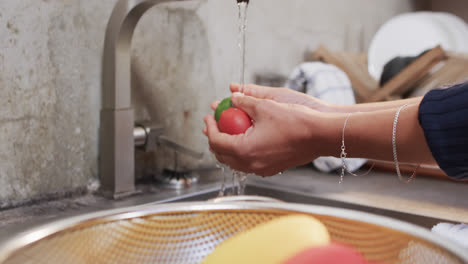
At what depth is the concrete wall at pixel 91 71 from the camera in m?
0.77

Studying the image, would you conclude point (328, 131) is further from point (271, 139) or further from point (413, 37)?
point (413, 37)

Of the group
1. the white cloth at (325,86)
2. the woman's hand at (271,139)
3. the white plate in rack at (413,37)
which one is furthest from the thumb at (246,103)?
the white plate in rack at (413,37)

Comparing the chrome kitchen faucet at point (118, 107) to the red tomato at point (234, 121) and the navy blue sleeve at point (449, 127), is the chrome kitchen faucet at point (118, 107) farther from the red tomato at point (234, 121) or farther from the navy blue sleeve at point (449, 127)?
the navy blue sleeve at point (449, 127)

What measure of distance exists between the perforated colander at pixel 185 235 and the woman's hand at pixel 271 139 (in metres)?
0.15

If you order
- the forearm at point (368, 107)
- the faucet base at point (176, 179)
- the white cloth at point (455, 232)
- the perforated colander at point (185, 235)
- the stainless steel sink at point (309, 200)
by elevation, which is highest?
the forearm at point (368, 107)

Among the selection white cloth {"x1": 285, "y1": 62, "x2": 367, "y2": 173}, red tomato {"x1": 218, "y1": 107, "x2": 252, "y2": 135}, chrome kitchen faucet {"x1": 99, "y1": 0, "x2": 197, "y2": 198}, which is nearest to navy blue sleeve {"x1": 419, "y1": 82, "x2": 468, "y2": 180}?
red tomato {"x1": 218, "y1": 107, "x2": 252, "y2": 135}

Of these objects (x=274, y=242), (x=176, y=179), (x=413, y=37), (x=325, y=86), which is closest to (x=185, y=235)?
(x=274, y=242)

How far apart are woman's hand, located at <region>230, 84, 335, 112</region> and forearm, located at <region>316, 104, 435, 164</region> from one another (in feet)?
0.65

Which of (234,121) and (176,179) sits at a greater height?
(234,121)

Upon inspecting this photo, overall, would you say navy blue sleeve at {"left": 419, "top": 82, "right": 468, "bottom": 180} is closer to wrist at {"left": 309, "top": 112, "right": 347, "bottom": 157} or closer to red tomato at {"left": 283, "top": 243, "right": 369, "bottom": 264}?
wrist at {"left": 309, "top": 112, "right": 347, "bottom": 157}

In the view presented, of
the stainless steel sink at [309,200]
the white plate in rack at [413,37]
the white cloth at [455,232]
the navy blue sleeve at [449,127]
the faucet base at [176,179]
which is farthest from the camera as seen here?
the white plate in rack at [413,37]

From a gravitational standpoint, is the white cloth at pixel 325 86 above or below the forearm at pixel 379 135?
above

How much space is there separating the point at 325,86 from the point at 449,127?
2.42 feet

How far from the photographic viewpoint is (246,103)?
2.09 ft
